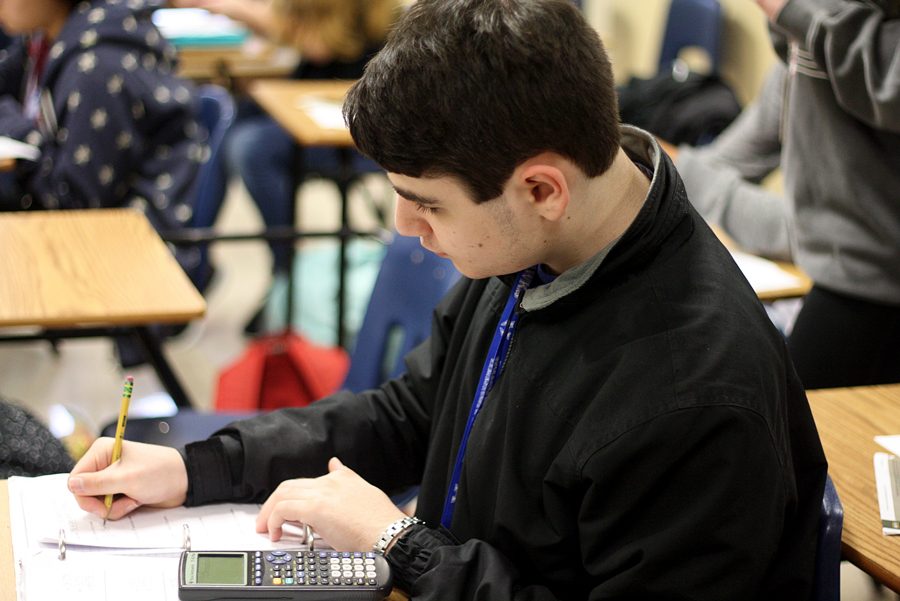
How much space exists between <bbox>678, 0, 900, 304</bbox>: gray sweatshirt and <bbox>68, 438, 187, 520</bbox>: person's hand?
1.23 m

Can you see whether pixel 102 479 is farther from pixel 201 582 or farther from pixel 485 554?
pixel 485 554

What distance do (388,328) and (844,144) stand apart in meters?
0.86

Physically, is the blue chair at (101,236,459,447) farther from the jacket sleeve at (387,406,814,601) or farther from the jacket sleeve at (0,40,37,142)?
the jacket sleeve at (0,40,37,142)

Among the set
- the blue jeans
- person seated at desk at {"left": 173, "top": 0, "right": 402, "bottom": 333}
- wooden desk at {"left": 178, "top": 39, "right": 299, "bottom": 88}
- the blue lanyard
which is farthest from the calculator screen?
wooden desk at {"left": 178, "top": 39, "right": 299, "bottom": 88}

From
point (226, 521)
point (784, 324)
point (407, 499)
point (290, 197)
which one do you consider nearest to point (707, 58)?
point (290, 197)

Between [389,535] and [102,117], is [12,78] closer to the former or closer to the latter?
[102,117]

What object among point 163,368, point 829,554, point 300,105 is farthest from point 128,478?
point 300,105

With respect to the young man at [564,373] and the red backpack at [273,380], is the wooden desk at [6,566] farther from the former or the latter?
the red backpack at [273,380]

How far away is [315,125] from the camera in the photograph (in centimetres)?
367

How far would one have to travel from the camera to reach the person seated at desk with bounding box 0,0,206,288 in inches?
120

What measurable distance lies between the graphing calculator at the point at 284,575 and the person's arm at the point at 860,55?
117 cm

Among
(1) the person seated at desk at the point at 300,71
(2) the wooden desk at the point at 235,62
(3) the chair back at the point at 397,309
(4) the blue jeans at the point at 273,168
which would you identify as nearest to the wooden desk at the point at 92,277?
(3) the chair back at the point at 397,309

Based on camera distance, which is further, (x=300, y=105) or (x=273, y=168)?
(x=273, y=168)

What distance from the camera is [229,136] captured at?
440cm
